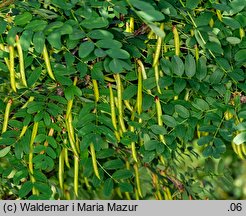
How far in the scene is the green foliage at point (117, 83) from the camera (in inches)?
64.4

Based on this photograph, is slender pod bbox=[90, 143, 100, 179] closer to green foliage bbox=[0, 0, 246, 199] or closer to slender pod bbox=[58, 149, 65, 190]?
green foliage bbox=[0, 0, 246, 199]

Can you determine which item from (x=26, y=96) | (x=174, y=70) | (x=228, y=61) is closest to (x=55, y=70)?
(x=26, y=96)

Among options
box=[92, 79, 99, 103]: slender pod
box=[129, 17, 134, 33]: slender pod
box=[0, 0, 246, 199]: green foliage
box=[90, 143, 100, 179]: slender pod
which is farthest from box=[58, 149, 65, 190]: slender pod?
box=[129, 17, 134, 33]: slender pod

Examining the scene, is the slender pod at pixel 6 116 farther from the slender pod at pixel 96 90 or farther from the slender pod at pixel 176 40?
the slender pod at pixel 176 40

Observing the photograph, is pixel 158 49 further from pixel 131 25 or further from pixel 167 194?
pixel 167 194

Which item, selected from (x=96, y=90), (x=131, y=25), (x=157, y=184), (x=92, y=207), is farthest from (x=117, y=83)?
(x=157, y=184)

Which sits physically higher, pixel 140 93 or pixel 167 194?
pixel 140 93

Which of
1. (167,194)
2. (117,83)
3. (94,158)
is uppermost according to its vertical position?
(117,83)

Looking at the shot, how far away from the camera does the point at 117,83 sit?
69.7 inches

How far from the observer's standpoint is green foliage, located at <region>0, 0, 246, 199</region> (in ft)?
5.37

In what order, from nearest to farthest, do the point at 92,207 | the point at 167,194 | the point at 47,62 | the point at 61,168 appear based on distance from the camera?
the point at 47,62
the point at 61,168
the point at 92,207
the point at 167,194

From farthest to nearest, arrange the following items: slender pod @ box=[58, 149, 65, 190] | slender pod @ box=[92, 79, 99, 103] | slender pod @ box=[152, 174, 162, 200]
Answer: slender pod @ box=[152, 174, 162, 200], slender pod @ box=[58, 149, 65, 190], slender pod @ box=[92, 79, 99, 103]

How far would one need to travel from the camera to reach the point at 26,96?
→ 191cm

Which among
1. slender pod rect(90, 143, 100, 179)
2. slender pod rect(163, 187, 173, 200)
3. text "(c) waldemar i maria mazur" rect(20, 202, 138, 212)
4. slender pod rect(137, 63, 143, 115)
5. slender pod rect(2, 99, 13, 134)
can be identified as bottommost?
slender pod rect(163, 187, 173, 200)
